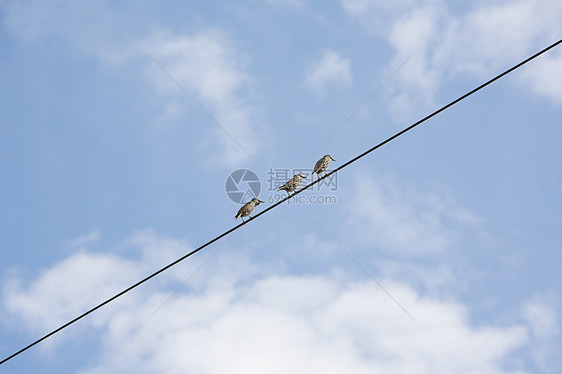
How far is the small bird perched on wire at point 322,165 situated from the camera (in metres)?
14.6

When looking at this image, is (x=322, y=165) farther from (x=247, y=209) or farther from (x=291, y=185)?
(x=247, y=209)

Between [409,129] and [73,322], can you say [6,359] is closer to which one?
[73,322]

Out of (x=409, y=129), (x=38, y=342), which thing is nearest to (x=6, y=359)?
(x=38, y=342)

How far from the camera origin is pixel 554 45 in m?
7.60

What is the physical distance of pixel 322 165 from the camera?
1468 cm

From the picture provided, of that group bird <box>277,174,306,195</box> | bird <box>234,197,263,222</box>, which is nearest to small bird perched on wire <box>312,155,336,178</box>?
bird <box>277,174,306,195</box>

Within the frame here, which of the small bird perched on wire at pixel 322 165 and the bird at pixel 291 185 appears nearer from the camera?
the bird at pixel 291 185

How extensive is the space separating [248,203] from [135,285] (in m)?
5.95

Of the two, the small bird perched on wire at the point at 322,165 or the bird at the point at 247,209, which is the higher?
the small bird perched on wire at the point at 322,165

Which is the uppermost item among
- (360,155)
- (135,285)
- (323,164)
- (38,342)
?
(323,164)

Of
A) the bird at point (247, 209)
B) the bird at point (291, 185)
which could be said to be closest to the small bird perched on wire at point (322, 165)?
the bird at point (291, 185)

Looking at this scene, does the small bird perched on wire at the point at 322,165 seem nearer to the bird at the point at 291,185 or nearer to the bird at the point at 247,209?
the bird at the point at 291,185

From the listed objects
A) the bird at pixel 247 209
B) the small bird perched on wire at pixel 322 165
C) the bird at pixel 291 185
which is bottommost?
the bird at pixel 247 209

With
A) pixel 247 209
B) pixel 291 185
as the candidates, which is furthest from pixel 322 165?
pixel 247 209
